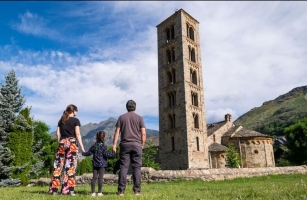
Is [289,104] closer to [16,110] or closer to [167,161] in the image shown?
[167,161]

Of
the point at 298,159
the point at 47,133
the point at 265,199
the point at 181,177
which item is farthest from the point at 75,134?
the point at 298,159

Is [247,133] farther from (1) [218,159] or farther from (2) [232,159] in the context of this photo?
(2) [232,159]

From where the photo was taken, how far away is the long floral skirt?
7.24m

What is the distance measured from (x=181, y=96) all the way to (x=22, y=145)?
24.6 meters

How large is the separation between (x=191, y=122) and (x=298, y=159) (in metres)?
20.5

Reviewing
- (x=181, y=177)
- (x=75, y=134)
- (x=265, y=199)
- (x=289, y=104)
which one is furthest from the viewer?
(x=289, y=104)

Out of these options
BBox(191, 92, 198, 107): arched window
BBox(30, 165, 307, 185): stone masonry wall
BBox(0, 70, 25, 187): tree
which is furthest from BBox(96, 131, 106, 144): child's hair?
BBox(191, 92, 198, 107): arched window

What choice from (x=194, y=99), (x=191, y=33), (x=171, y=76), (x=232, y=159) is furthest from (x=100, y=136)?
(x=191, y=33)

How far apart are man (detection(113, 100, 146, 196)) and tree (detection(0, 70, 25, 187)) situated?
11.1 m

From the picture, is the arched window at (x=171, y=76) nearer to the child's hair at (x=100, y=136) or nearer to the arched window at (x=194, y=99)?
the arched window at (x=194, y=99)

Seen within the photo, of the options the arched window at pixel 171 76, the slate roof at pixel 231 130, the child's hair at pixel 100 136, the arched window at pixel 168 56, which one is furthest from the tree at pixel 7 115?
the slate roof at pixel 231 130

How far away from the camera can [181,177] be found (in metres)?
14.6

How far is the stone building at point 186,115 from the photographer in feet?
118

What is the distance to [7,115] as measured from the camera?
1647cm
